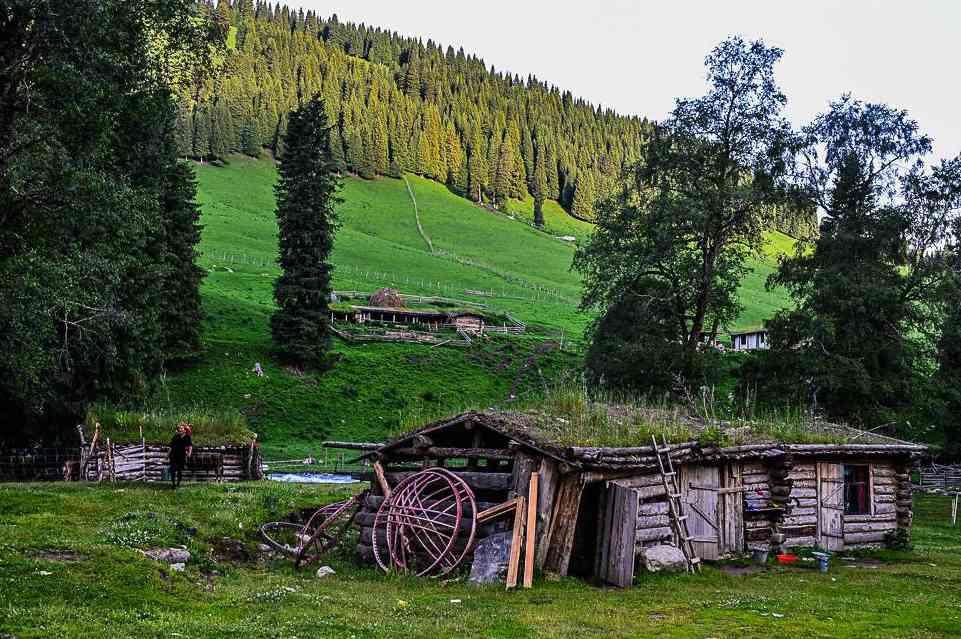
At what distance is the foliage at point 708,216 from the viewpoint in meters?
39.1

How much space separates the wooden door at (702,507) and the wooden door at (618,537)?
11.3 feet

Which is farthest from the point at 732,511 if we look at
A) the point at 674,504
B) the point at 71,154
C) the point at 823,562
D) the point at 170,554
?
the point at 71,154

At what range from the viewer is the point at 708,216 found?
125 feet

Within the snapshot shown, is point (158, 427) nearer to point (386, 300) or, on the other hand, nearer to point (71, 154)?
point (71, 154)

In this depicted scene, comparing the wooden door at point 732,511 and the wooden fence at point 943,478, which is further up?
the wooden door at point 732,511

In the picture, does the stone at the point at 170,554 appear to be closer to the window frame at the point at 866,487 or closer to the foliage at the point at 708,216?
the window frame at the point at 866,487

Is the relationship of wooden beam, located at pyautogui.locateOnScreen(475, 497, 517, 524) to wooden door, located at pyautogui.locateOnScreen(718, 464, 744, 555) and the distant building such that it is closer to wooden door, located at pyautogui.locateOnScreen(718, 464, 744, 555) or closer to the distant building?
wooden door, located at pyautogui.locateOnScreen(718, 464, 744, 555)

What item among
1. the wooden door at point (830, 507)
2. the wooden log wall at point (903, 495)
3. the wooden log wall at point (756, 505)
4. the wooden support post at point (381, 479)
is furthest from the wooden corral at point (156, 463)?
the wooden log wall at point (903, 495)

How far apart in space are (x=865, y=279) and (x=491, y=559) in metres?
29.5

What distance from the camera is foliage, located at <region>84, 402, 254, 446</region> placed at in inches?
1280

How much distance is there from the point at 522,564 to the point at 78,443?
2305 centimetres

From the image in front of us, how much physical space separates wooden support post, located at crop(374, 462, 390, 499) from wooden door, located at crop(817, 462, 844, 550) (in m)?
13.0

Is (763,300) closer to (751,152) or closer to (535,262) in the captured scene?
(535,262)

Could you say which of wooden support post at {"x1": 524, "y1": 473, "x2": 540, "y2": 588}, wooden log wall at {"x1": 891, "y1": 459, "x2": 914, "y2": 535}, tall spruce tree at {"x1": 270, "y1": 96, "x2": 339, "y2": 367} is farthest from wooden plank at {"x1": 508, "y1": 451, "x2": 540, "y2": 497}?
tall spruce tree at {"x1": 270, "y1": 96, "x2": 339, "y2": 367}
